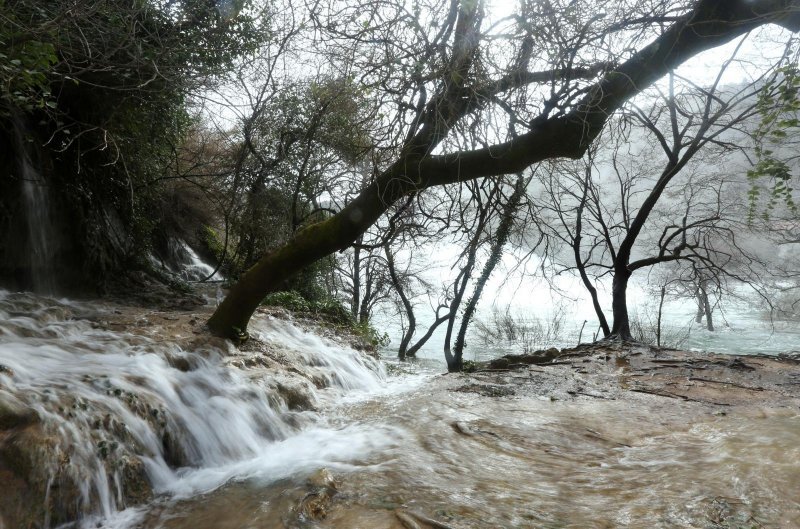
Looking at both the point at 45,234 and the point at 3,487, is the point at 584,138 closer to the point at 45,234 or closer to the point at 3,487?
the point at 3,487

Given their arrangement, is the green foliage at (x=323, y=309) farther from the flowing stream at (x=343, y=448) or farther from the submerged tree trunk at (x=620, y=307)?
the submerged tree trunk at (x=620, y=307)

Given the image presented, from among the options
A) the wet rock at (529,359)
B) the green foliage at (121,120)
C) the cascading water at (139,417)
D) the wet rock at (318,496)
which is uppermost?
the green foliage at (121,120)

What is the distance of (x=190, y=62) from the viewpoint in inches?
299

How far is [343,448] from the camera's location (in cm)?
408

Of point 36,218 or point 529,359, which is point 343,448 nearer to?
point 529,359

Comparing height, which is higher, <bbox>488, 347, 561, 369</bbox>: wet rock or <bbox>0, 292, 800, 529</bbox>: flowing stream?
<bbox>488, 347, 561, 369</bbox>: wet rock

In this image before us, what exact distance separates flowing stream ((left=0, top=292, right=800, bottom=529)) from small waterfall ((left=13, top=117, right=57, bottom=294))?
1295 millimetres

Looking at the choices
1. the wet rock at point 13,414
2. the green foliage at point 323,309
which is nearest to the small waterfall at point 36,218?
the green foliage at point 323,309

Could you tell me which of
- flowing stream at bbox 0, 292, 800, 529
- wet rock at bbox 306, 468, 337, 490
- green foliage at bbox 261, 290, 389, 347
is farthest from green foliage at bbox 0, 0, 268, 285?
wet rock at bbox 306, 468, 337, 490

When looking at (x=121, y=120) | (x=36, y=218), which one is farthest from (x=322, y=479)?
(x=121, y=120)

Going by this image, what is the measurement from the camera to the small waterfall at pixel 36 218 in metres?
6.99

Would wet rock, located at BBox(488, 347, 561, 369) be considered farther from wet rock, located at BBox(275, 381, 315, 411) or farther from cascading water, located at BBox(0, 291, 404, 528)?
wet rock, located at BBox(275, 381, 315, 411)

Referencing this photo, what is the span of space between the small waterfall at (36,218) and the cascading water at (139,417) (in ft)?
2.80

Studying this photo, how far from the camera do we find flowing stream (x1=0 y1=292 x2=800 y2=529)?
8.96 feet
